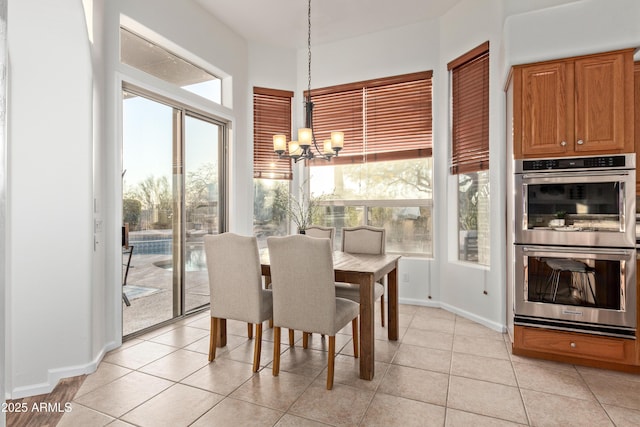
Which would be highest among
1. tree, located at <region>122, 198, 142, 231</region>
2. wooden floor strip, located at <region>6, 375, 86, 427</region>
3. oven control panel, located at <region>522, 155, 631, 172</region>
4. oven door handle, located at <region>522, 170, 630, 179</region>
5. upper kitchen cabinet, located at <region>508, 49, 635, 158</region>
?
upper kitchen cabinet, located at <region>508, 49, 635, 158</region>

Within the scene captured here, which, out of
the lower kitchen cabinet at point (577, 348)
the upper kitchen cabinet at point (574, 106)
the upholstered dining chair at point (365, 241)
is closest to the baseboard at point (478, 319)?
the lower kitchen cabinet at point (577, 348)

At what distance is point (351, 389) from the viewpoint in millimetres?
2246

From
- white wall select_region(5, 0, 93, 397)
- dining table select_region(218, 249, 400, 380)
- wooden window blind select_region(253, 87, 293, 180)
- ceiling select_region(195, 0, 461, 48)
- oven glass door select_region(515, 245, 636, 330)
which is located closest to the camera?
white wall select_region(5, 0, 93, 397)

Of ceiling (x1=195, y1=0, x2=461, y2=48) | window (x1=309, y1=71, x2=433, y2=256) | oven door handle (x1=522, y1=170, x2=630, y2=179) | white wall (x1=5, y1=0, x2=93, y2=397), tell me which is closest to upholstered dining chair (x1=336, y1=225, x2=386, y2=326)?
window (x1=309, y1=71, x2=433, y2=256)

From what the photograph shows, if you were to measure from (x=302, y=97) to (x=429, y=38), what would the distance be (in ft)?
5.89

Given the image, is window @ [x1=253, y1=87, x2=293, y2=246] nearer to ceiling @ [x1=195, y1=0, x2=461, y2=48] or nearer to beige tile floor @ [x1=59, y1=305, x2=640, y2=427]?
ceiling @ [x1=195, y1=0, x2=461, y2=48]

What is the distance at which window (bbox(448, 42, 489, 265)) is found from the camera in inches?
143

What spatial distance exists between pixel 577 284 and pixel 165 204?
374 cm

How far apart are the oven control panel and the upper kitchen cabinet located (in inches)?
2.1

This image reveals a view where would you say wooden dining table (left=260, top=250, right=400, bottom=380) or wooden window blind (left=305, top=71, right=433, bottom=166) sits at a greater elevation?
wooden window blind (left=305, top=71, right=433, bottom=166)

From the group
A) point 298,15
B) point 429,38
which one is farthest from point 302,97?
point 429,38

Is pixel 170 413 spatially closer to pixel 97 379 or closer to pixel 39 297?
pixel 97 379

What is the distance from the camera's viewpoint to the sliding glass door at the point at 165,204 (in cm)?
323

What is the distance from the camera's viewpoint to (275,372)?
2.42 m
